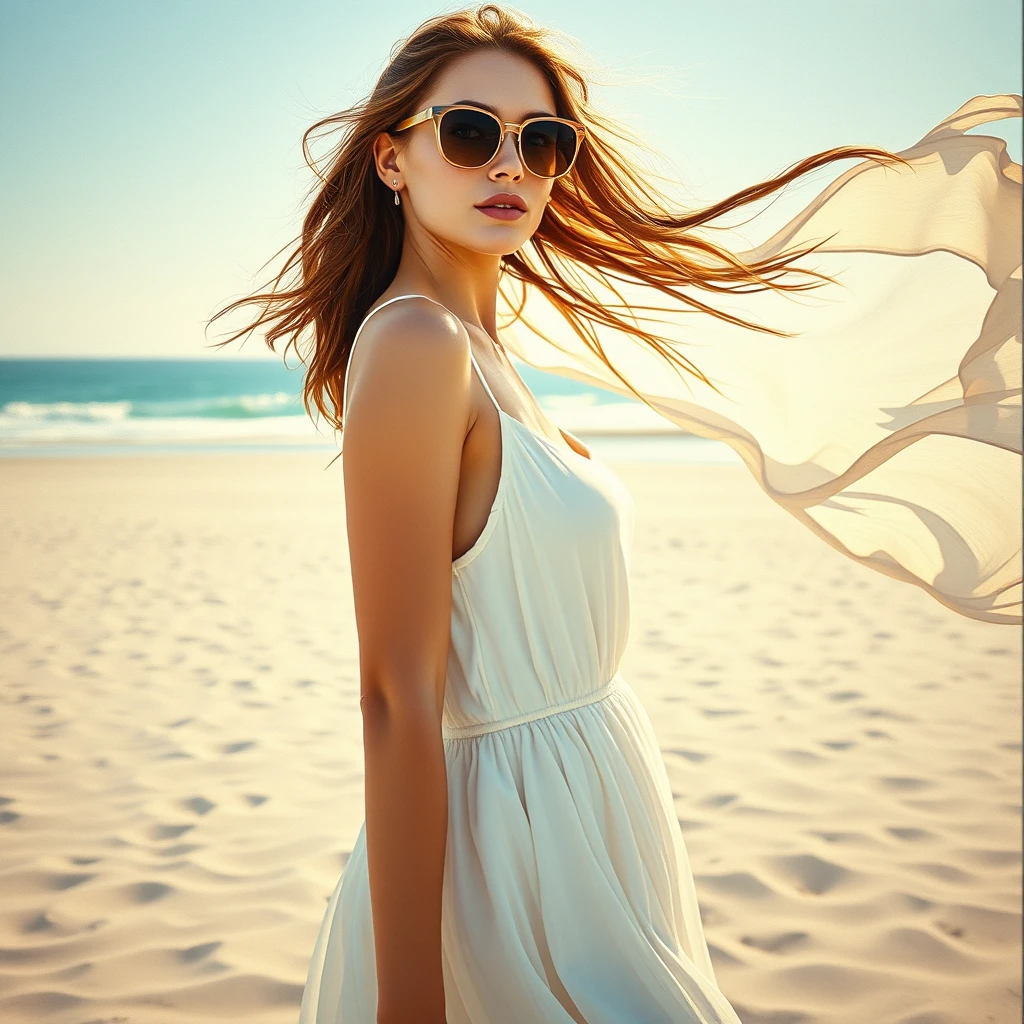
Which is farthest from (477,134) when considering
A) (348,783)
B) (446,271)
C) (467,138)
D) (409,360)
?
(348,783)

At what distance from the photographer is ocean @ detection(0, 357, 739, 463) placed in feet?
78.2

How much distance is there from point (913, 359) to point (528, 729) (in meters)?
1.28

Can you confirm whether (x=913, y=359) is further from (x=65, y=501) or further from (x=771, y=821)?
(x=65, y=501)

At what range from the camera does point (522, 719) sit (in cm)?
164

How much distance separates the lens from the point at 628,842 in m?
1.65

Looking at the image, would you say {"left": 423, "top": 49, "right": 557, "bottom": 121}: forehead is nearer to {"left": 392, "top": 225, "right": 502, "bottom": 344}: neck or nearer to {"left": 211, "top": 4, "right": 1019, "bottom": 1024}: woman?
{"left": 211, "top": 4, "right": 1019, "bottom": 1024}: woman

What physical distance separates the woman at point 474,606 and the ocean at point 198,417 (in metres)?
13.5

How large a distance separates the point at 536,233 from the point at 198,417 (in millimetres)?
33483

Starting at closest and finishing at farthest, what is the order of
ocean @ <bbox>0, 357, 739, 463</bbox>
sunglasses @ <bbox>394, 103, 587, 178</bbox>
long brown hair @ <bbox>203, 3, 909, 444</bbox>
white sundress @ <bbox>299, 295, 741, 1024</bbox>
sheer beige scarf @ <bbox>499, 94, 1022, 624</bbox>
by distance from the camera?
white sundress @ <bbox>299, 295, 741, 1024</bbox>
sunglasses @ <bbox>394, 103, 587, 178</bbox>
long brown hair @ <bbox>203, 3, 909, 444</bbox>
sheer beige scarf @ <bbox>499, 94, 1022, 624</bbox>
ocean @ <bbox>0, 357, 739, 463</bbox>

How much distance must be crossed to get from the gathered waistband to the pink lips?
35.0 inches

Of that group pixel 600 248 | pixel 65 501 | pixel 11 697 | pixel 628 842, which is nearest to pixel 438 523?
pixel 628 842

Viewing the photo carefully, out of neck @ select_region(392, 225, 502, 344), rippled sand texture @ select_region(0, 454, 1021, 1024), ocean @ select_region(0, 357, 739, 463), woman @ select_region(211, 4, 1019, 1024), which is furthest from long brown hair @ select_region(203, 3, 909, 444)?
ocean @ select_region(0, 357, 739, 463)

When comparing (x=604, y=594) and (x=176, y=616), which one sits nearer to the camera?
(x=604, y=594)

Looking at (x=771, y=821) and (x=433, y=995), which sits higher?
(x=433, y=995)
